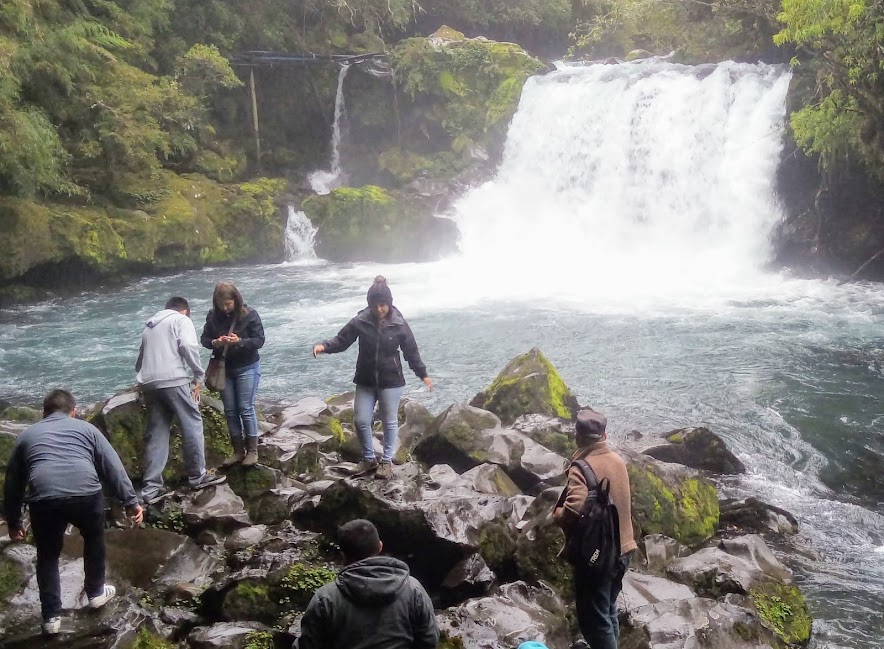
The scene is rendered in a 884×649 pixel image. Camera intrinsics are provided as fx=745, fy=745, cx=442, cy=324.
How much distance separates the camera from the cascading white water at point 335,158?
2795 centimetres

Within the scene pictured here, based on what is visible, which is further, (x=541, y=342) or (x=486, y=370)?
(x=541, y=342)

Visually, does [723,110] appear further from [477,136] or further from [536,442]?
[536,442]

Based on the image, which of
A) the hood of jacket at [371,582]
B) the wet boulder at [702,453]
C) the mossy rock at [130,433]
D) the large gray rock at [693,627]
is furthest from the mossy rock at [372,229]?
the hood of jacket at [371,582]

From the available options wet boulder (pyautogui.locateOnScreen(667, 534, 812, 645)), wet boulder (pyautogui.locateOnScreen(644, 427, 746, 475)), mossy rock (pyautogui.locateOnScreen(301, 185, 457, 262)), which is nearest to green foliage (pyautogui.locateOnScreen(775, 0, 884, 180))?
→ wet boulder (pyautogui.locateOnScreen(644, 427, 746, 475))

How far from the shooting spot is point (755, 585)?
19.0 ft

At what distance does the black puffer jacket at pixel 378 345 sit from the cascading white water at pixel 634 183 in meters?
13.1

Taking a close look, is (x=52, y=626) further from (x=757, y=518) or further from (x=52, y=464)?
(x=757, y=518)

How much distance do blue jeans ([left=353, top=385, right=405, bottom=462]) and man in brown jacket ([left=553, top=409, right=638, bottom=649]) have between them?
2588 millimetres

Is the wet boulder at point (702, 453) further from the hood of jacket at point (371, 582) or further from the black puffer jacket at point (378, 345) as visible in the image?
the hood of jacket at point (371, 582)

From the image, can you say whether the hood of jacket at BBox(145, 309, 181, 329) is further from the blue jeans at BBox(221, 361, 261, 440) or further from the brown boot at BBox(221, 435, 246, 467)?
the brown boot at BBox(221, 435, 246, 467)

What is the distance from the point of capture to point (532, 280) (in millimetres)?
20688

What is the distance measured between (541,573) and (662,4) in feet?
72.3

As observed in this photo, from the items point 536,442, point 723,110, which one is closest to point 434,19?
point 723,110

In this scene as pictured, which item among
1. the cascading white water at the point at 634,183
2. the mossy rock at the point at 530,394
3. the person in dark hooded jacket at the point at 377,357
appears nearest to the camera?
the person in dark hooded jacket at the point at 377,357
